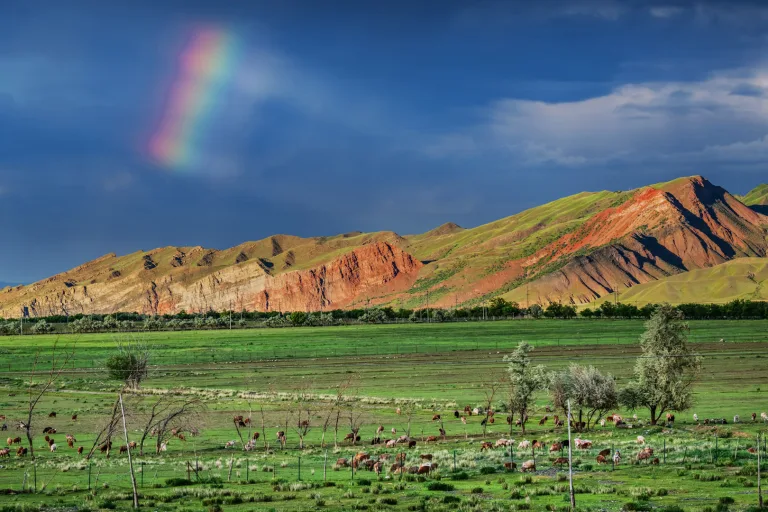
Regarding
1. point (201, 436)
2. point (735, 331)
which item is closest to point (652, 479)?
point (201, 436)

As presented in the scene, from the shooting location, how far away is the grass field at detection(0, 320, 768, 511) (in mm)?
32969

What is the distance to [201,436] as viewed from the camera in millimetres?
54875

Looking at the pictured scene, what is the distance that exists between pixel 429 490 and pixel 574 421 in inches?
1090

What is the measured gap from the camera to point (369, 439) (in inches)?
2115

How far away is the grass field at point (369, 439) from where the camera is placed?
32969 mm

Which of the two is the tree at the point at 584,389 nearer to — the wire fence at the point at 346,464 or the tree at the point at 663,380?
the tree at the point at 663,380

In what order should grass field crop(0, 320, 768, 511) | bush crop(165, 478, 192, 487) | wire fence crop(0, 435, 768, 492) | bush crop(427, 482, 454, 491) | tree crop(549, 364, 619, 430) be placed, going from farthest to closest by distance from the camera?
1. tree crop(549, 364, 619, 430)
2. wire fence crop(0, 435, 768, 492)
3. bush crop(165, 478, 192, 487)
4. bush crop(427, 482, 454, 491)
5. grass field crop(0, 320, 768, 511)

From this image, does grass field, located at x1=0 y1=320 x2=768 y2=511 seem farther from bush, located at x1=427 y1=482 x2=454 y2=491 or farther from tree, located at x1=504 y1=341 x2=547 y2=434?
tree, located at x1=504 y1=341 x2=547 y2=434

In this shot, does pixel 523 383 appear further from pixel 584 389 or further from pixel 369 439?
pixel 369 439

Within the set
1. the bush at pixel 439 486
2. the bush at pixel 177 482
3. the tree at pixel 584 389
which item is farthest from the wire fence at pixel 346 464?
the tree at pixel 584 389

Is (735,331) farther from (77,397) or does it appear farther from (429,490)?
(429,490)

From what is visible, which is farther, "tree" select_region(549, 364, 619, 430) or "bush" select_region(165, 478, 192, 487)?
"tree" select_region(549, 364, 619, 430)

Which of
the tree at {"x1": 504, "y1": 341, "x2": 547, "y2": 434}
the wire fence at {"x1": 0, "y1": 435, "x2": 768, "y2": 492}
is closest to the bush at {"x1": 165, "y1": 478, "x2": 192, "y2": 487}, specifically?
the wire fence at {"x1": 0, "y1": 435, "x2": 768, "y2": 492}

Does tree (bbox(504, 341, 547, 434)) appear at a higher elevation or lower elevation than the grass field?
higher
